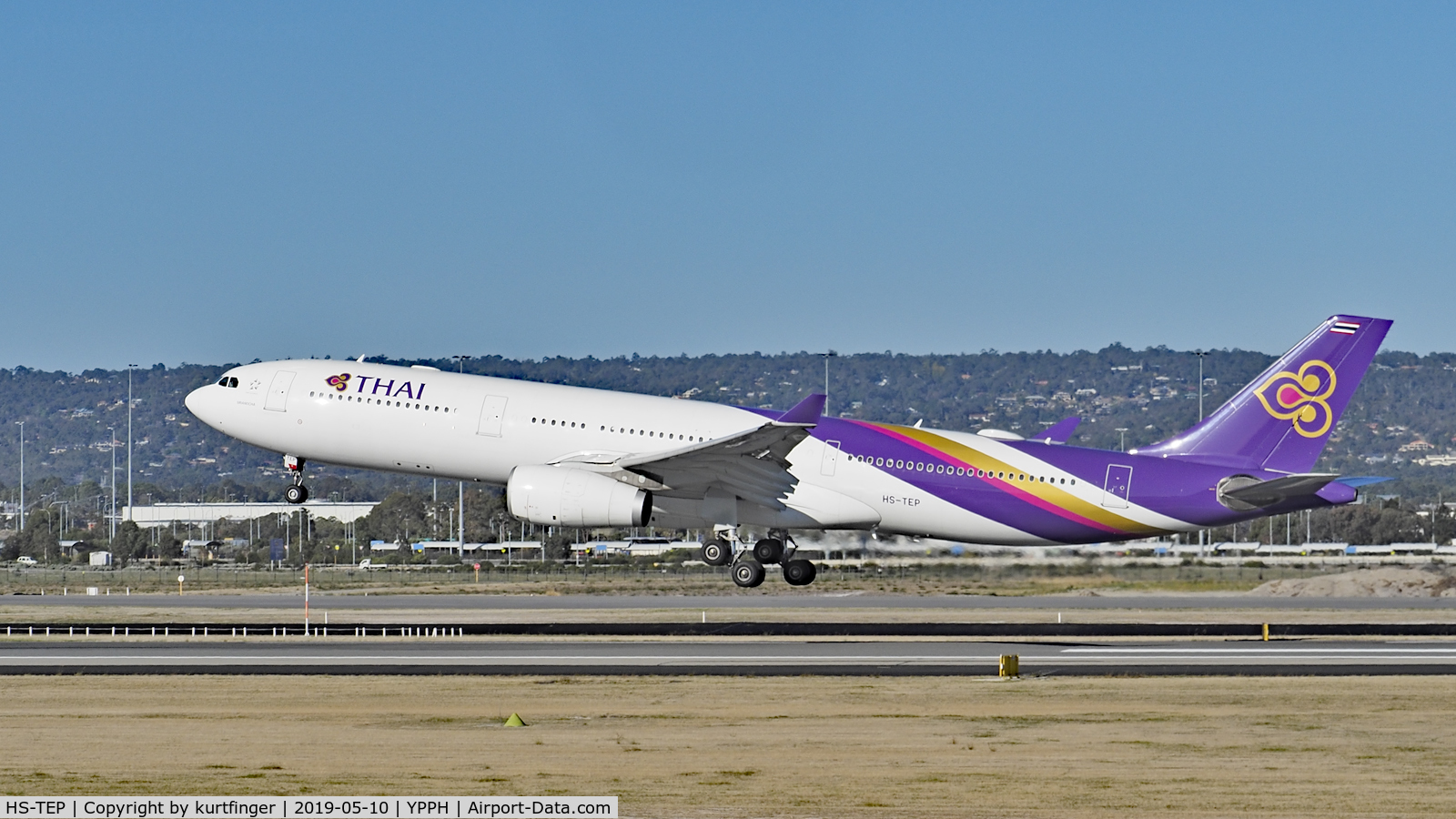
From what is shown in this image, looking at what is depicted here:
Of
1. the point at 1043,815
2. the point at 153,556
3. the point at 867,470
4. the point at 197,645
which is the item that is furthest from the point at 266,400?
the point at 153,556

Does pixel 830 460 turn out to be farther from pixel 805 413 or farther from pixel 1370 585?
pixel 1370 585

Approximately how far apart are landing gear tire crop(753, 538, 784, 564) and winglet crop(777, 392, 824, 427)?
199 inches

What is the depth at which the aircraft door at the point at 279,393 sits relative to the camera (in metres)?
43.5

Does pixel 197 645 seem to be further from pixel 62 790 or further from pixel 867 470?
pixel 62 790

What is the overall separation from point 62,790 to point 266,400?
24.3 m

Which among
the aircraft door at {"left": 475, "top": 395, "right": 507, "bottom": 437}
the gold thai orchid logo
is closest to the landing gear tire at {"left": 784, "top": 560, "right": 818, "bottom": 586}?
the aircraft door at {"left": 475, "top": 395, "right": 507, "bottom": 437}

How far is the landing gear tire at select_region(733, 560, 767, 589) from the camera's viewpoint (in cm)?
4291

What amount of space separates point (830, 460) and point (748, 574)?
11.8 feet

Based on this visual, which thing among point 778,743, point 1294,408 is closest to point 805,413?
point 1294,408

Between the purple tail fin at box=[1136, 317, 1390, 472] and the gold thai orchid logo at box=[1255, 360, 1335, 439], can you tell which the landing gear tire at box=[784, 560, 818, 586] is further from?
the gold thai orchid logo at box=[1255, 360, 1335, 439]

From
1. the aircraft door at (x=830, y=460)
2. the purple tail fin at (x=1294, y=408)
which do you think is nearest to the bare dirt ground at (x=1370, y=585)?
the purple tail fin at (x=1294, y=408)

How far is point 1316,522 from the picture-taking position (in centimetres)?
12294

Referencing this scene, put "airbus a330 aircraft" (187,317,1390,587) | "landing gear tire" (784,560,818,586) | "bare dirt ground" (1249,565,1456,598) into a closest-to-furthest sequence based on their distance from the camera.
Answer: "airbus a330 aircraft" (187,317,1390,587) < "landing gear tire" (784,560,818,586) < "bare dirt ground" (1249,565,1456,598)

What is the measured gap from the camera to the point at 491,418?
4203 centimetres
